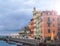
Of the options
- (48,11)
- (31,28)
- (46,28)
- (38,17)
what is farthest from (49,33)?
(31,28)

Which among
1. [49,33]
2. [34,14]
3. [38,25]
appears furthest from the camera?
[34,14]

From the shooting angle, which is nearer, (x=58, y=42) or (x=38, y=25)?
(x=58, y=42)

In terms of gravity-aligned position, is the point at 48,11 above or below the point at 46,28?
above

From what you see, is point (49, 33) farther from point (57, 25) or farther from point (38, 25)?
point (38, 25)

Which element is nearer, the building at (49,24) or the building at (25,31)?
the building at (49,24)

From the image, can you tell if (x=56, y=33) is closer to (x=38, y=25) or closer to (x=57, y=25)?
(x=57, y=25)

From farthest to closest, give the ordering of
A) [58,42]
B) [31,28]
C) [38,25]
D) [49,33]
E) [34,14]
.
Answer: [31,28]
[34,14]
[38,25]
[49,33]
[58,42]

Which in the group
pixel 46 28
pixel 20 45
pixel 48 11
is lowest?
pixel 20 45

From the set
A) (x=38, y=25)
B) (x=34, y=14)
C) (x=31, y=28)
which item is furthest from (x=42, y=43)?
(x=31, y=28)

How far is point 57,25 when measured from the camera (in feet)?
178

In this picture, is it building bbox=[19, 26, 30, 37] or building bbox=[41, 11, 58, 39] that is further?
building bbox=[19, 26, 30, 37]

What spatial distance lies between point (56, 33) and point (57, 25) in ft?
7.20

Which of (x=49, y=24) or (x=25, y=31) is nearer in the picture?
(x=49, y=24)

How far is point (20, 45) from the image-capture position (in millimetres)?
63562
